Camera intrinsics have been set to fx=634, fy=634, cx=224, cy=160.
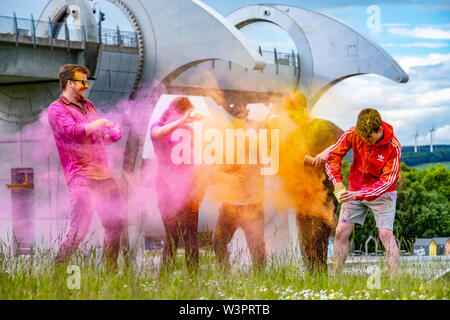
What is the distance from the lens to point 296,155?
6188 mm

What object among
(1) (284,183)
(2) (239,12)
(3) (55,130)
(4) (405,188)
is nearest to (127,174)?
(2) (239,12)

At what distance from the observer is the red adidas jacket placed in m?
4.99

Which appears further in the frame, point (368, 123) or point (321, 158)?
point (321, 158)

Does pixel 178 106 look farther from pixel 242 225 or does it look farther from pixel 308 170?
pixel 308 170

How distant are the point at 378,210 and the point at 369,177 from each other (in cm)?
27

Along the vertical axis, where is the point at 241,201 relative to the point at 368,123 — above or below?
below

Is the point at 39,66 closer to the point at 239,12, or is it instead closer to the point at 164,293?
the point at 239,12

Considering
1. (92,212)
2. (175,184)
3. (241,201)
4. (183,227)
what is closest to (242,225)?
(241,201)

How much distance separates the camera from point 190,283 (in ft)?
15.1

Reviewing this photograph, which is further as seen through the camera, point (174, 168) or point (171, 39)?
point (171, 39)

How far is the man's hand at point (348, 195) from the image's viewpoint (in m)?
5.03

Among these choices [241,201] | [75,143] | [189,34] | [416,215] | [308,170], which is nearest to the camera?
[75,143]

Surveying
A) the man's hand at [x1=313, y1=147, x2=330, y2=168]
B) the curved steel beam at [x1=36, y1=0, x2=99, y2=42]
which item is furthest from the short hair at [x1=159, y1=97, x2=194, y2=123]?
the curved steel beam at [x1=36, y1=0, x2=99, y2=42]
